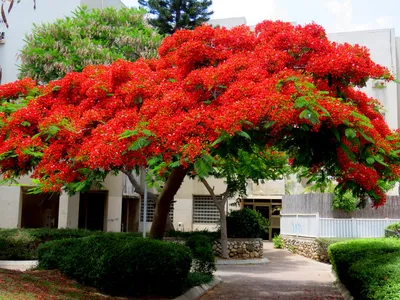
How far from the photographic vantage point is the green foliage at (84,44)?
1814 cm

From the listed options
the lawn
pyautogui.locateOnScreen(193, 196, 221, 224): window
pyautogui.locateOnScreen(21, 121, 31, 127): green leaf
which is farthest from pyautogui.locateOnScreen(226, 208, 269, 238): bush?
pyautogui.locateOnScreen(21, 121, 31, 127): green leaf

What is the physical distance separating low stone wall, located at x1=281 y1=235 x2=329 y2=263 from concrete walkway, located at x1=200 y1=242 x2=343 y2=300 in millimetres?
383

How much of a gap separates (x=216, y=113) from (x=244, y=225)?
1467 centimetres

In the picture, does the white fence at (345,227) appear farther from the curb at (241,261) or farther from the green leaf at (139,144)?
the green leaf at (139,144)

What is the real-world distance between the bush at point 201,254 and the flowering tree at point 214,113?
12.8ft

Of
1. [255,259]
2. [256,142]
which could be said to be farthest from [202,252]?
[255,259]

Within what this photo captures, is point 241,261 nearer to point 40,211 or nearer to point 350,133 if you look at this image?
point 40,211

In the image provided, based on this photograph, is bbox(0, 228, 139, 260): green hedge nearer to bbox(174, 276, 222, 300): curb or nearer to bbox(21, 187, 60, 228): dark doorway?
bbox(174, 276, 222, 300): curb

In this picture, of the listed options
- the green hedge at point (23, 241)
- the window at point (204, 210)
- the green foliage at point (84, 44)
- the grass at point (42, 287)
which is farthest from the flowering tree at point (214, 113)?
the window at point (204, 210)

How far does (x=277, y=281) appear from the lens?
48.2ft

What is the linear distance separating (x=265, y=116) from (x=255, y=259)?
47.0 ft

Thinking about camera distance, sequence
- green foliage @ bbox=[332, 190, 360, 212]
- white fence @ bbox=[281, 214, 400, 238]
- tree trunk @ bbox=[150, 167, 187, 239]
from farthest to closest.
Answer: green foliage @ bbox=[332, 190, 360, 212]
white fence @ bbox=[281, 214, 400, 238]
tree trunk @ bbox=[150, 167, 187, 239]

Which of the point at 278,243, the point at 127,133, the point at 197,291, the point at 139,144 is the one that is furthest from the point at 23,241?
Result: the point at 278,243

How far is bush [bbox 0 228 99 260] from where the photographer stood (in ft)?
53.2
